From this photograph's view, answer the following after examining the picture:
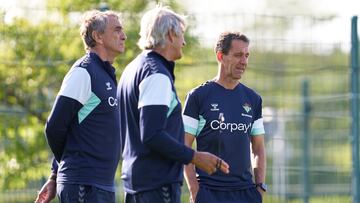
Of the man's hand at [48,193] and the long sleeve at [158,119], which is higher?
the long sleeve at [158,119]

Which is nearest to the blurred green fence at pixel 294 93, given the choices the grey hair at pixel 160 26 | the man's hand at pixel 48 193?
the man's hand at pixel 48 193

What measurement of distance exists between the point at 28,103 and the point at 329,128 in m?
5.21

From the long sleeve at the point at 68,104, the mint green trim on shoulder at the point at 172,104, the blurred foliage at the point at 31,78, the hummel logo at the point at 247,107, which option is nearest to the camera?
the mint green trim on shoulder at the point at 172,104

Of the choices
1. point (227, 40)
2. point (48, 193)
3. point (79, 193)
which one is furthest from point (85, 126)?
point (227, 40)

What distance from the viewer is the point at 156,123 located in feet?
22.0

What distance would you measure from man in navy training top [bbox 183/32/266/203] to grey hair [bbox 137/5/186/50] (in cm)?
125

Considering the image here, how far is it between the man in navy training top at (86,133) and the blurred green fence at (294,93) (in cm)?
459

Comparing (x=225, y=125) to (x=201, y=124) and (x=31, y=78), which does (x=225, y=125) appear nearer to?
(x=201, y=124)

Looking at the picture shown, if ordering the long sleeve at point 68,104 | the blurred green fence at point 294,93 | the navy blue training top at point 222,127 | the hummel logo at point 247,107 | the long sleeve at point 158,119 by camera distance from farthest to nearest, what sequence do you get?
the blurred green fence at point 294,93
the hummel logo at point 247,107
the navy blue training top at point 222,127
the long sleeve at point 68,104
the long sleeve at point 158,119

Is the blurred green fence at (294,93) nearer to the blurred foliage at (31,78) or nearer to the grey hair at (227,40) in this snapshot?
the blurred foliage at (31,78)

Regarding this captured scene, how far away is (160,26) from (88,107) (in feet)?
2.62

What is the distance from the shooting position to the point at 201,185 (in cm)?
828

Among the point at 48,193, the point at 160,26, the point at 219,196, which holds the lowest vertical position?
the point at 219,196

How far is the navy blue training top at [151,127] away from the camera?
6738 mm
